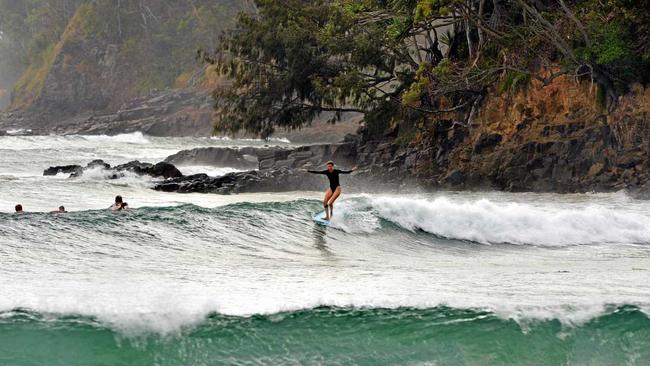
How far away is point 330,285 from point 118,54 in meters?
86.8

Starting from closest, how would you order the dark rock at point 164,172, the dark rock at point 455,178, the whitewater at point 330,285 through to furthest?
the whitewater at point 330,285, the dark rock at point 455,178, the dark rock at point 164,172

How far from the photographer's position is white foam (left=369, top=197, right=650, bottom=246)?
56.0 feet

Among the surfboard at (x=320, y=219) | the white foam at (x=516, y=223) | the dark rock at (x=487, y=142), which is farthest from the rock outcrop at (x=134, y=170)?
the white foam at (x=516, y=223)

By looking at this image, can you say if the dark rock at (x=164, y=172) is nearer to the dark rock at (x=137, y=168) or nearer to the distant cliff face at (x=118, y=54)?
the dark rock at (x=137, y=168)

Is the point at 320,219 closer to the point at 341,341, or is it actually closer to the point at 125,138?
the point at 341,341

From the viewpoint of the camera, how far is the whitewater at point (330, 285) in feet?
25.8

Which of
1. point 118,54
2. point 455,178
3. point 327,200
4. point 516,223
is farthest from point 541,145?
point 118,54

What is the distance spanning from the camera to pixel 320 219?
18172 millimetres

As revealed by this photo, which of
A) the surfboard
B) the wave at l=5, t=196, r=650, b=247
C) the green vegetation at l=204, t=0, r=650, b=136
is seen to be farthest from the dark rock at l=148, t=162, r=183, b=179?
the surfboard

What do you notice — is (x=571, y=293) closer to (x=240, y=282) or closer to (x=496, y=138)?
(x=240, y=282)

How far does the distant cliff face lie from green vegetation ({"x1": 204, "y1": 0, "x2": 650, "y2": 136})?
56.4 metres

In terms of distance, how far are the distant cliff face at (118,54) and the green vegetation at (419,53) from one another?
56.4 m

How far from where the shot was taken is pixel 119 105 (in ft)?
298

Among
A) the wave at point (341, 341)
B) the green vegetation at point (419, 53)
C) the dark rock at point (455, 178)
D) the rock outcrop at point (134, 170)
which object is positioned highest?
the green vegetation at point (419, 53)
